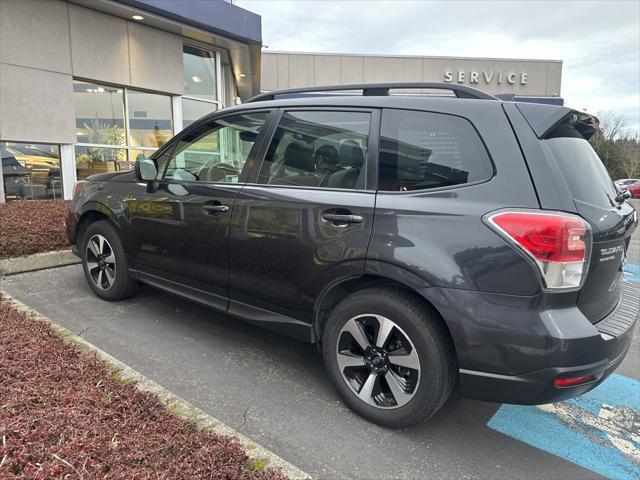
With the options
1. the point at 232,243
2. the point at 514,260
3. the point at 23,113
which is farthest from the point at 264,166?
the point at 23,113

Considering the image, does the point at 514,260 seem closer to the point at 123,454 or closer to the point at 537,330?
the point at 537,330

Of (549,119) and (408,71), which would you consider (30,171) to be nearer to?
(549,119)

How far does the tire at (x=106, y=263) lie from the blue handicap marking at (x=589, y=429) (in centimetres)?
331

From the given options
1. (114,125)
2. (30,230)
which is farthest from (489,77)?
(30,230)

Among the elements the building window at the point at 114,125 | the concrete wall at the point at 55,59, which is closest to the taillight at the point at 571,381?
the concrete wall at the point at 55,59

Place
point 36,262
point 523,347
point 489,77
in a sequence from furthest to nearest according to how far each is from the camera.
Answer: point 489,77 < point 36,262 < point 523,347

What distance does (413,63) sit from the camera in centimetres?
2631

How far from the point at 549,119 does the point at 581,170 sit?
13.6 inches

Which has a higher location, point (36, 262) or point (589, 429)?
point (36, 262)

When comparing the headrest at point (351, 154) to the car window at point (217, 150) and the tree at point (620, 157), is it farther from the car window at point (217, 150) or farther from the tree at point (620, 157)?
the tree at point (620, 157)

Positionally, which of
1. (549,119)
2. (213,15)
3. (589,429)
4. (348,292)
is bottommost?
(589,429)

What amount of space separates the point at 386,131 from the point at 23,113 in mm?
8318

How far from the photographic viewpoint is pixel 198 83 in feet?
39.6

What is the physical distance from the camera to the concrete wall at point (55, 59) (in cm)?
818
